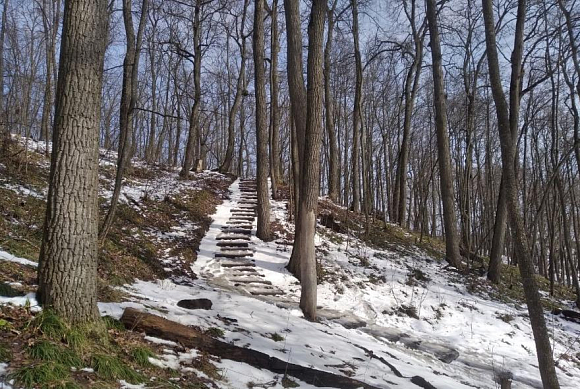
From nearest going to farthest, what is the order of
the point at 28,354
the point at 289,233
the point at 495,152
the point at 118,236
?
the point at 28,354 → the point at 118,236 → the point at 289,233 → the point at 495,152

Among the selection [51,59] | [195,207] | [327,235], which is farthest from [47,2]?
[327,235]

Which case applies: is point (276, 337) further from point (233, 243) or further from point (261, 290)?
point (233, 243)

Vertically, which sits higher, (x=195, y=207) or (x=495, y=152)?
(x=495, y=152)

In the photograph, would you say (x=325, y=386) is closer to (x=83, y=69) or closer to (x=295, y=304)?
(x=295, y=304)

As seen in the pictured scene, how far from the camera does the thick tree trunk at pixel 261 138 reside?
10797 millimetres

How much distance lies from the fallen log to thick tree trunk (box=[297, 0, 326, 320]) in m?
2.51

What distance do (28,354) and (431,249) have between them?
13.9 metres

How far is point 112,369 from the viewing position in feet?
10.4

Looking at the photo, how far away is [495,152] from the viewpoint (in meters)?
25.7

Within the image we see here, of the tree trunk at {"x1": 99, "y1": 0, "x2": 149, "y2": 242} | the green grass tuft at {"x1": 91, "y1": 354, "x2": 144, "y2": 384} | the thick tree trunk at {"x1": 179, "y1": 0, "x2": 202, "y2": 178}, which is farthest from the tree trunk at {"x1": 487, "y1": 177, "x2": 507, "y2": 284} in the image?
the thick tree trunk at {"x1": 179, "y1": 0, "x2": 202, "y2": 178}

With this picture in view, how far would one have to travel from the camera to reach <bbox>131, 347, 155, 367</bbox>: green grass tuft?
3566mm

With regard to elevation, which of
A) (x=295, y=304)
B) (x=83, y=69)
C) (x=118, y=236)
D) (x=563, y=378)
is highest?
(x=83, y=69)

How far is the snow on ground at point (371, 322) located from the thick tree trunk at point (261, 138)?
0.62 metres

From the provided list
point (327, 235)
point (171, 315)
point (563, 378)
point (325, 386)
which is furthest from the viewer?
point (327, 235)
